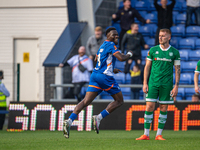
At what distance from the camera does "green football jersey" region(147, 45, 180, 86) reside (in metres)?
7.33

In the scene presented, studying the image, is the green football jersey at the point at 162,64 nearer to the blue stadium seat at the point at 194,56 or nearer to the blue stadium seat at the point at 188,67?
the blue stadium seat at the point at 188,67

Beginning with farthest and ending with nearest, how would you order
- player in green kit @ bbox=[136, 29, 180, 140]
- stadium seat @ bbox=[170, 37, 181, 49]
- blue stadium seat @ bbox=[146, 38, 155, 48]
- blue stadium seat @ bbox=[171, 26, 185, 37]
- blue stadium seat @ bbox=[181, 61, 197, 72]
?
blue stadium seat @ bbox=[171, 26, 185, 37] → blue stadium seat @ bbox=[146, 38, 155, 48] → stadium seat @ bbox=[170, 37, 181, 49] → blue stadium seat @ bbox=[181, 61, 197, 72] → player in green kit @ bbox=[136, 29, 180, 140]

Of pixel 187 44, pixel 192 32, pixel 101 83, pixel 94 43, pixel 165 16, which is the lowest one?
pixel 101 83

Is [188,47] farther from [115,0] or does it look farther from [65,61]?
[65,61]

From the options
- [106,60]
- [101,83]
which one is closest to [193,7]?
[106,60]

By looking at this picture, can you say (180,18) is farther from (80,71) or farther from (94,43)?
(80,71)

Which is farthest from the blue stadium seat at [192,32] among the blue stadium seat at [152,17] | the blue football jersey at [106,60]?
the blue football jersey at [106,60]

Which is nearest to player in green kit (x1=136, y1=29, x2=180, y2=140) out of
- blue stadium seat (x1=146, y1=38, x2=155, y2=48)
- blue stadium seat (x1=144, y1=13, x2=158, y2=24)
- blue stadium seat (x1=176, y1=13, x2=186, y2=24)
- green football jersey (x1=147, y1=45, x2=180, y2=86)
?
green football jersey (x1=147, y1=45, x2=180, y2=86)

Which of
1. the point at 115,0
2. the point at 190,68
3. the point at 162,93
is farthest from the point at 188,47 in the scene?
the point at 162,93

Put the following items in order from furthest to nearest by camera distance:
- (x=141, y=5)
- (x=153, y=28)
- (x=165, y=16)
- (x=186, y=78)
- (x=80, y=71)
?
1. (x=141, y=5)
2. (x=153, y=28)
3. (x=186, y=78)
4. (x=165, y=16)
5. (x=80, y=71)

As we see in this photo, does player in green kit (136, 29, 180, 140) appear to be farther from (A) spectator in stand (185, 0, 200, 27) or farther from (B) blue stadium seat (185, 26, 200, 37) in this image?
(B) blue stadium seat (185, 26, 200, 37)

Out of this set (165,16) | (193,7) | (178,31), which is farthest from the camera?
(178,31)

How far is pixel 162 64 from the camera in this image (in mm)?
7348

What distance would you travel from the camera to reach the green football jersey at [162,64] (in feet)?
24.0
